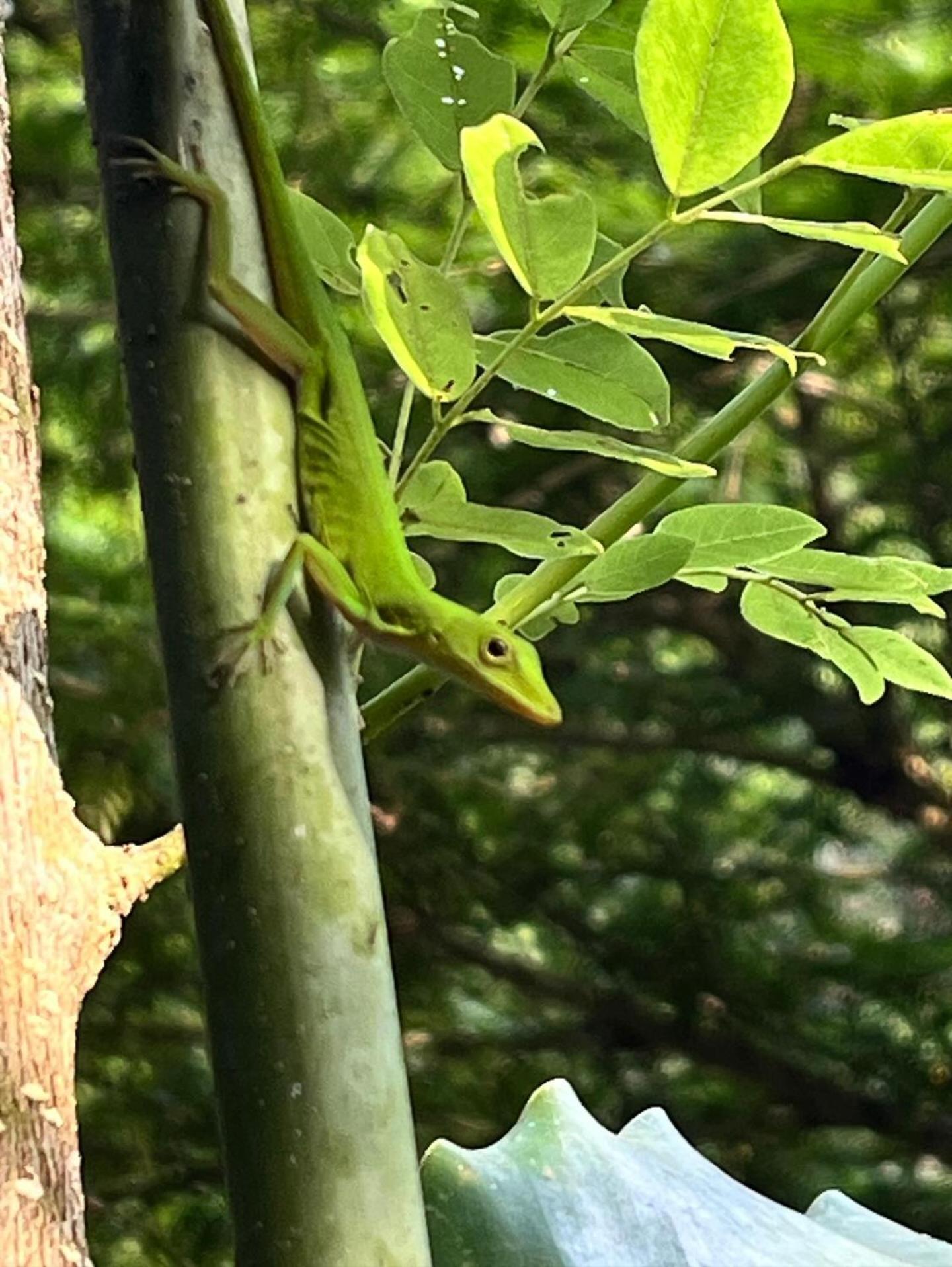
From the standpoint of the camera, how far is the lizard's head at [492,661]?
0.57 meters

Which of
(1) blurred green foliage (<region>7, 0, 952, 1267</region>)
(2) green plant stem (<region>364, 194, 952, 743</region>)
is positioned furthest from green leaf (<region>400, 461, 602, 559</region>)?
(1) blurred green foliage (<region>7, 0, 952, 1267</region>)

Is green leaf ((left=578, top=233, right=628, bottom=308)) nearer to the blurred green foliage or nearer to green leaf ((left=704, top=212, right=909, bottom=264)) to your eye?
green leaf ((left=704, top=212, right=909, bottom=264))

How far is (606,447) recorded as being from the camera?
0.36 metres

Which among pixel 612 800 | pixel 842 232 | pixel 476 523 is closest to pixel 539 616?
pixel 476 523

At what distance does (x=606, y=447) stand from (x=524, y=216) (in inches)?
2.5

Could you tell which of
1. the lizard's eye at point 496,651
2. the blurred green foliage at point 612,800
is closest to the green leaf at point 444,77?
the lizard's eye at point 496,651

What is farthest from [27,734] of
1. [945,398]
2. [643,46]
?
[945,398]

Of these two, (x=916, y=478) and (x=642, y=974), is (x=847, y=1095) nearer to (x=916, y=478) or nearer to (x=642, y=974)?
(x=642, y=974)

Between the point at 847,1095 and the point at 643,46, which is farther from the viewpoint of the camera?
the point at 847,1095

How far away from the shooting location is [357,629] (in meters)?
0.42

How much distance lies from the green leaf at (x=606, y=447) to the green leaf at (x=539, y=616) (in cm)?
6

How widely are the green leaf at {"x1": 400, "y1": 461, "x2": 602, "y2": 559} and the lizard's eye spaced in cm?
16

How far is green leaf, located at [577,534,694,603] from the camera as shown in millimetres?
385

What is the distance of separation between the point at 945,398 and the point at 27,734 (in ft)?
4.67
